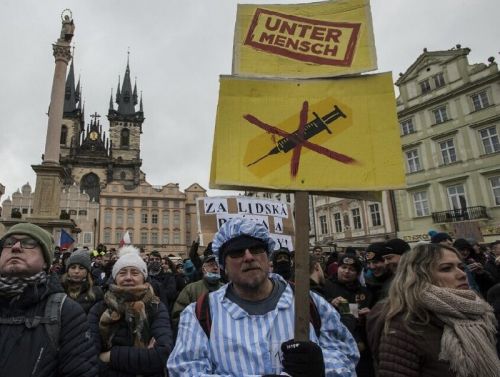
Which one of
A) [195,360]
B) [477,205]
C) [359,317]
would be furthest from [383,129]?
[477,205]

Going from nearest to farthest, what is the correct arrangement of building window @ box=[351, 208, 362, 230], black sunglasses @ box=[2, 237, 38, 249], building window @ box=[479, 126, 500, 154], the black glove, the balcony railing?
Result: 1. the black glove
2. black sunglasses @ box=[2, 237, 38, 249]
3. the balcony railing
4. building window @ box=[479, 126, 500, 154]
5. building window @ box=[351, 208, 362, 230]

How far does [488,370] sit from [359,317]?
5.32 feet

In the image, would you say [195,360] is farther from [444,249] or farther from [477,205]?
[477,205]

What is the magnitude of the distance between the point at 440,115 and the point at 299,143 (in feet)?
81.4

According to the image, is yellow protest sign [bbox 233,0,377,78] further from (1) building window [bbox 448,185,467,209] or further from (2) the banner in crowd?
(1) building window [bbox 448,185,467,209]

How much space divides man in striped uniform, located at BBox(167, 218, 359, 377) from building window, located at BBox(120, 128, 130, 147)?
87030mm

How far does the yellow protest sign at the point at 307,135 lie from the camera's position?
2.09 metres

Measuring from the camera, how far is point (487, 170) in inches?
799

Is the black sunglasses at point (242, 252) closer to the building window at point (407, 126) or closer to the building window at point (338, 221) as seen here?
the building window at point (407, 126)

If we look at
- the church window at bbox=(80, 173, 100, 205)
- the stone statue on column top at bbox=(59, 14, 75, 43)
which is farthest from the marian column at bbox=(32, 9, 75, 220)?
the church window at bbox=(80, 173, 100, 205)

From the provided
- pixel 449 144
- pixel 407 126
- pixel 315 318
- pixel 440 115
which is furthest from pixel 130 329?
pixel 407 126

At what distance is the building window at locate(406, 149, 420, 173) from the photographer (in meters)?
23.9

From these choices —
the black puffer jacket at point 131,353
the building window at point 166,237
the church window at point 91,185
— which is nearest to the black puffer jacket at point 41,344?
the black puffer jacket at point 131,353

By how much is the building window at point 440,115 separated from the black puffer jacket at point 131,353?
24.6m
